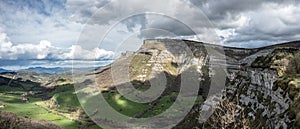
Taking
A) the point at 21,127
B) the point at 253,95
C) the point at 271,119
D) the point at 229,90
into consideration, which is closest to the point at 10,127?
the point at 21,127

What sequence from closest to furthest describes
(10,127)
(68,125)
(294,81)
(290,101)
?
1. (290,101)
2. (294,81)
3. (10,127)
4. (68,125)

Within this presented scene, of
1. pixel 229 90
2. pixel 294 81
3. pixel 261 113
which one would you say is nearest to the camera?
pixel 294 81

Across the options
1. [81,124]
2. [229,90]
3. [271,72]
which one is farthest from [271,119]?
[81,124]

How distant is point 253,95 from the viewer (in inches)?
2803

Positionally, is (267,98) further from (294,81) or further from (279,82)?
(294,81)

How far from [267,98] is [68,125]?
160278 mm

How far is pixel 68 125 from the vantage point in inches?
7603

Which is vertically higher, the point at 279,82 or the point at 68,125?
the point at 279,82

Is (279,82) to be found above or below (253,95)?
above

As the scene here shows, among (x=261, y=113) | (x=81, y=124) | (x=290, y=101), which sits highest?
(x=290, y=101)

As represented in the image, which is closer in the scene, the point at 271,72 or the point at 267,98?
the point at 267,98

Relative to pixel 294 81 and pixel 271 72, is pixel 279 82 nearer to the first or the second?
pixel 294 81

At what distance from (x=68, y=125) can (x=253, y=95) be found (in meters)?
151

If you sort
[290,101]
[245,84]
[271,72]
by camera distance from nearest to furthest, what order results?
1. [290,101]
2. [271,72]
3. [245,84]
